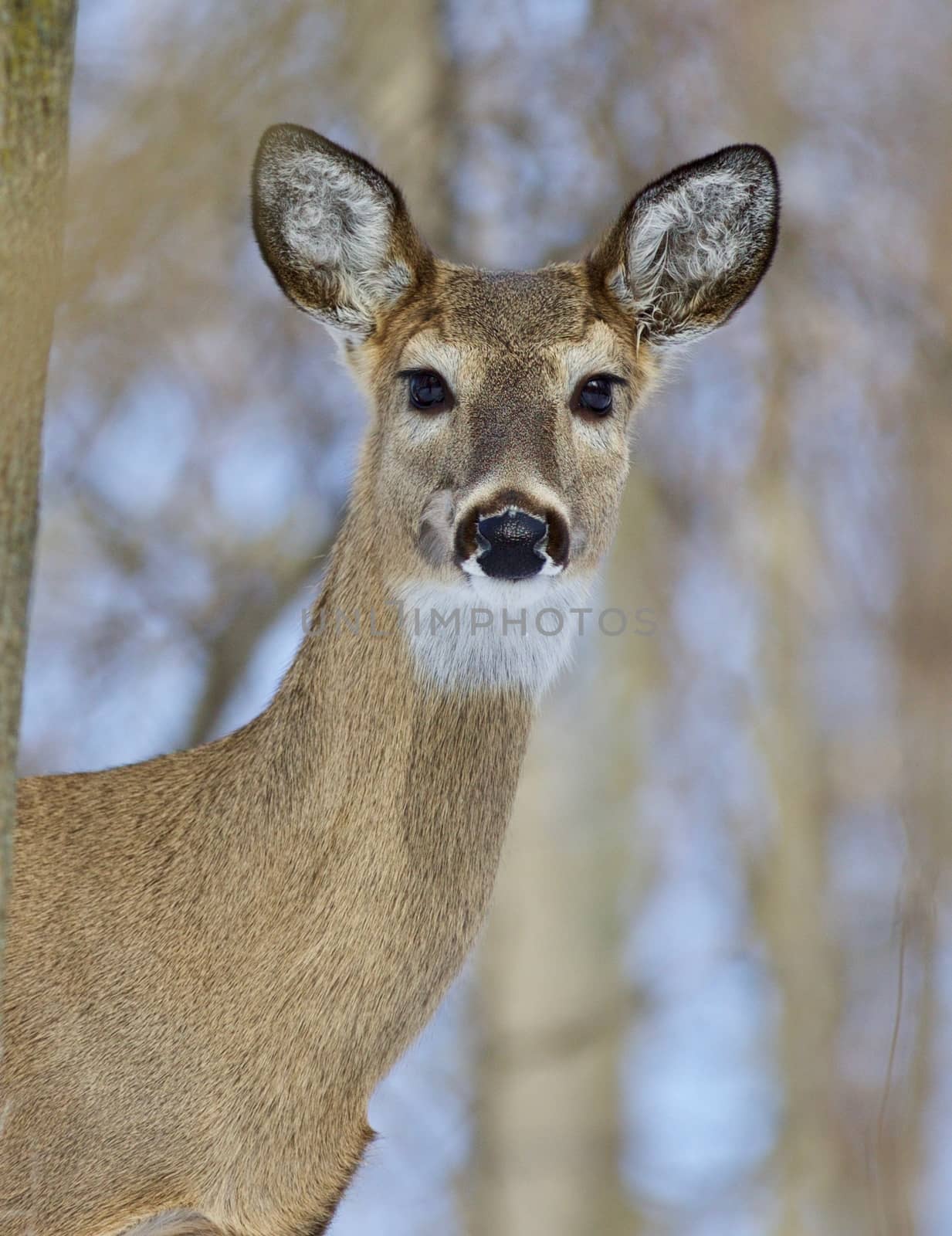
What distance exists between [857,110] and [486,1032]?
5.55 metres

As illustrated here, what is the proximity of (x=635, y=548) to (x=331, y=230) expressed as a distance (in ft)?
15.9

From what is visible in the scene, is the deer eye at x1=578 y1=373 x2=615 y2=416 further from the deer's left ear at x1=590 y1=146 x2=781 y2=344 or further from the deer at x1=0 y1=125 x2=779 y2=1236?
the deer's left ear at x1=590 y1=146 x2=781 y2=344

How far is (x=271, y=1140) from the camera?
16.0 feet

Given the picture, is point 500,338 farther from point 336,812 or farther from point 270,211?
point 336,812

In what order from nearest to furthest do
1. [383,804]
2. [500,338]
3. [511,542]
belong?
[511,542] → [383,804] → [500,338]

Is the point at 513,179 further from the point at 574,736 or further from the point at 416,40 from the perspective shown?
the point at 574,736

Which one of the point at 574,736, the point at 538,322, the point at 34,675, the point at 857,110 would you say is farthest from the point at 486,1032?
the point at 538,322

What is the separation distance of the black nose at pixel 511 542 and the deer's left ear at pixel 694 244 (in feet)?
4.78

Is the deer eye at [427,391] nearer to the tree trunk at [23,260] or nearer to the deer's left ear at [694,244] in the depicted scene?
the deer's left ear at [694,244]

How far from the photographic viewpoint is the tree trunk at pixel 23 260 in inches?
152

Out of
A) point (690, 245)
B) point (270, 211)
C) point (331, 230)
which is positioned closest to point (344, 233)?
point (331, 230)

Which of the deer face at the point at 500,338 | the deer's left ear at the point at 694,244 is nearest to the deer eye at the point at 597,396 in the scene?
the deer face at the point at 500,338

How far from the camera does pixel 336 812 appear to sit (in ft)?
17.0

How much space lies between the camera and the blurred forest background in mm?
9398
